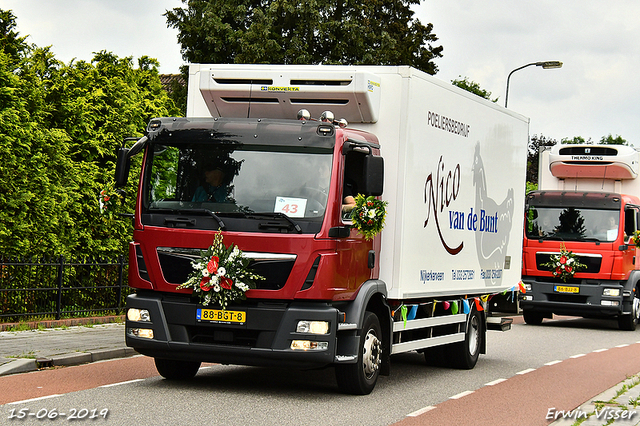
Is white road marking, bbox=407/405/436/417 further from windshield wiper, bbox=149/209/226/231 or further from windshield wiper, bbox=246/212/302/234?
windshield wiper, bbox=149/209/226/231

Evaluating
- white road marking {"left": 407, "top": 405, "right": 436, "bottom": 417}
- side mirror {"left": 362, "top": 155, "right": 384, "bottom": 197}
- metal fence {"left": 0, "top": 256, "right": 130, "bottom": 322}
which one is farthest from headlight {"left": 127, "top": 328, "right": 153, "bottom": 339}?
metal fence {"left": 0, "top": 256, "right": 130, "bottom": 322}

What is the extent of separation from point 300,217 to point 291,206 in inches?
6.1

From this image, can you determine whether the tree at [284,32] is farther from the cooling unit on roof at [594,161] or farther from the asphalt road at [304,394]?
the asphalt road at [304,394]

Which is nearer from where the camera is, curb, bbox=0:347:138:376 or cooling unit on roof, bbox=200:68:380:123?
cooling unit on roof, bbox=200:68:380:123

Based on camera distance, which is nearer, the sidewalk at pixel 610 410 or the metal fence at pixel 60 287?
the sidewalk at pixel 610 410

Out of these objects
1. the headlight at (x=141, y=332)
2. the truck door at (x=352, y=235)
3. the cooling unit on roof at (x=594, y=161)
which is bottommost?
the headlight at (x=141, y=332)

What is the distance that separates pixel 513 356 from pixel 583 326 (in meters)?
9.10

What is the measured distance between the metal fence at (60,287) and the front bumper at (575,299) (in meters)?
9.51

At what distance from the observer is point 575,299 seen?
72.2 feet

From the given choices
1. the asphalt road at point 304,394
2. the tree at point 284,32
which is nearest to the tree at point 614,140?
the tree at point 284,32

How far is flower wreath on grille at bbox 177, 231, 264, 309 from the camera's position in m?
9.00

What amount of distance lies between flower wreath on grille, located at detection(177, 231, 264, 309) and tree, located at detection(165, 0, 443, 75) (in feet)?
80.3

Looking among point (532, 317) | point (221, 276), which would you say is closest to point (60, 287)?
point (221, 276)

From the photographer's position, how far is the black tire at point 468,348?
12992mm
